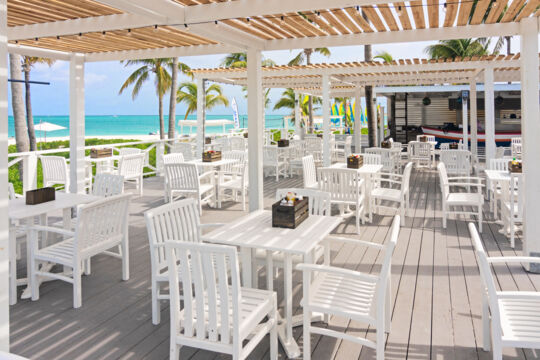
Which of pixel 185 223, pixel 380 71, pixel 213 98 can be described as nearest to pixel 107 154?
pixel 380 71

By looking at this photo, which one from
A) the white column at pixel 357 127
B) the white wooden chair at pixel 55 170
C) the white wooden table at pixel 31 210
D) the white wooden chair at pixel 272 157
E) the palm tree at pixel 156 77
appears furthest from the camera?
the palm tree at pixel 156 77

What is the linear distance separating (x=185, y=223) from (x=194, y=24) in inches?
82.6

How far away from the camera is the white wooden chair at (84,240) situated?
3709 mm

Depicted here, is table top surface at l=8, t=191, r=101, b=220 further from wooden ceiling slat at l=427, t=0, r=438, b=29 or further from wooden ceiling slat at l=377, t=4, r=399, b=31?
wooden ceiling slat at l=427, t=0, r=438, b=29

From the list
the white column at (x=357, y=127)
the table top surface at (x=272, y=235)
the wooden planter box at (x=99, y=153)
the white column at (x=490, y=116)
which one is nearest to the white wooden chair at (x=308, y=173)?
the table top surface at (x=272, y=235)

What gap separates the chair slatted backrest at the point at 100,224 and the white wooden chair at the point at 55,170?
432 centimetres

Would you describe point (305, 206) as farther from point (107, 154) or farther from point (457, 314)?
point (107, 154)

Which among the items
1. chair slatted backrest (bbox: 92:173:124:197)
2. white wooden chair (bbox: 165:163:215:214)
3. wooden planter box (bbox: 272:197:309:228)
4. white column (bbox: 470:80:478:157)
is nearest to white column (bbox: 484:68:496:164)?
white column (bbox: 470:80:478:157)

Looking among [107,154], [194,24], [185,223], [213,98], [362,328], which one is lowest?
[362,328]

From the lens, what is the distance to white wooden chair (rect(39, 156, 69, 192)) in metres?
8.02

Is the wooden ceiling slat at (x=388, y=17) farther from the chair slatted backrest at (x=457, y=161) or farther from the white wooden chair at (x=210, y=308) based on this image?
the chair slatted backrest at (x=457, y=161)

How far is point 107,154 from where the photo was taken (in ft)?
32.0

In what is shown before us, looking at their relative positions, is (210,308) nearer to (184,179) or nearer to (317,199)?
(317,199)

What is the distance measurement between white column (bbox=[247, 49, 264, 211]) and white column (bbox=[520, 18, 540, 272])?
2971 mm
